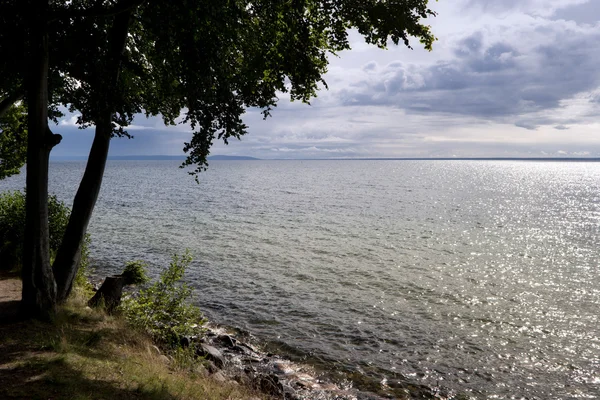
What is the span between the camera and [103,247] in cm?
3216

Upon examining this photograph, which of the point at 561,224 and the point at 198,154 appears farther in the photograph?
the point at 561,224

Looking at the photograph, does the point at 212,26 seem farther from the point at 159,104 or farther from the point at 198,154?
the point at 159,104

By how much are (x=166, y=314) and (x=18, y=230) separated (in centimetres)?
1123

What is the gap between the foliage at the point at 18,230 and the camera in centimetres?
1886

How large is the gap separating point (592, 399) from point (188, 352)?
488 inches

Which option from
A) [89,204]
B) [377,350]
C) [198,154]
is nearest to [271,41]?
[198,154]

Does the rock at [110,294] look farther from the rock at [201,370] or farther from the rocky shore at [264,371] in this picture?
the rock at [201,370]

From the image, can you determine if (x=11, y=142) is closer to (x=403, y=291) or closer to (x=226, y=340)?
(x=226, y=340)

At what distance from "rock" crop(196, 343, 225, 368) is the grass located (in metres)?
1.80

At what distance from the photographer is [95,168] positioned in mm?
12391

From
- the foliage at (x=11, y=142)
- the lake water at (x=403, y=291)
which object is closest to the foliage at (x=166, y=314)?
the lake water at (x=403, y=291)

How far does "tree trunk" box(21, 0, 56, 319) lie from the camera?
1006 centimetres

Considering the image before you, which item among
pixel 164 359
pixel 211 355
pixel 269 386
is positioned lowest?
pixel 269 386

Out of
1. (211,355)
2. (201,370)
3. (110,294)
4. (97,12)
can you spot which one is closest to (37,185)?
(97,12)
